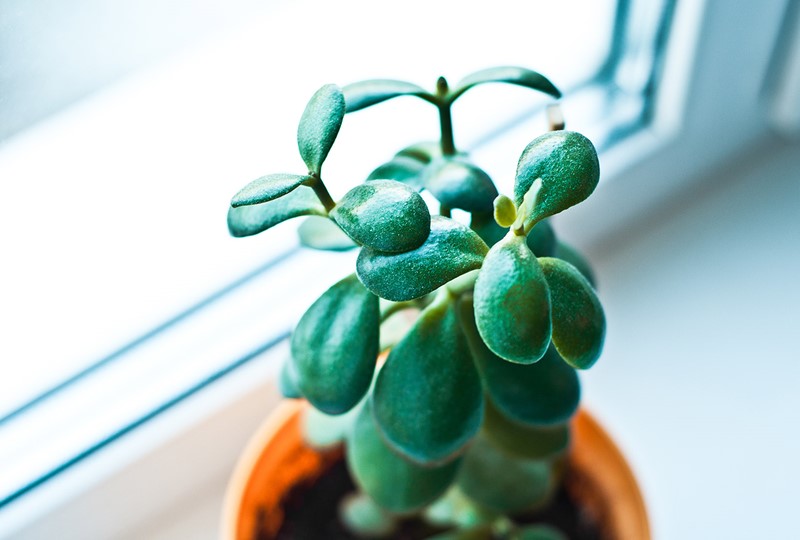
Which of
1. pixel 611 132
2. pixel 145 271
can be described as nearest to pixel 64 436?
pixel 145 271

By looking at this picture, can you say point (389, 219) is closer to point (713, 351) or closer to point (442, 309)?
point (442, 309)

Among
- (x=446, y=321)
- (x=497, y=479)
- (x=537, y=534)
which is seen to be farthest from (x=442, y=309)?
(x=537, y=534)

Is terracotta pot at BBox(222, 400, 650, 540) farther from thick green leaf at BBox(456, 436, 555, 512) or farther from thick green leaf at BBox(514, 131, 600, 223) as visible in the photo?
thick green leaf at BBox(514, 131, 600, 223)

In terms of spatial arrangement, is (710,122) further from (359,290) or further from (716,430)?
(359,290)

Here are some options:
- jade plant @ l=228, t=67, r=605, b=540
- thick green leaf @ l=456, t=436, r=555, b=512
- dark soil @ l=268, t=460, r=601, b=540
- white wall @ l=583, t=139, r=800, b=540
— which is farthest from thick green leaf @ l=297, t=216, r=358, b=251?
white wall @ l=583, t=139, r=800, b=540

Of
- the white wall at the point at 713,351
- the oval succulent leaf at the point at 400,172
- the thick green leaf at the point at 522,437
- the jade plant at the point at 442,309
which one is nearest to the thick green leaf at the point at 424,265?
the jade plant at the point at 442,309

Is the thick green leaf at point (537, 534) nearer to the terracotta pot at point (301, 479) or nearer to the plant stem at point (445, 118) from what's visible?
the terracotta pot at point (301, 479)
